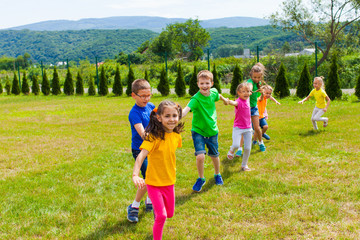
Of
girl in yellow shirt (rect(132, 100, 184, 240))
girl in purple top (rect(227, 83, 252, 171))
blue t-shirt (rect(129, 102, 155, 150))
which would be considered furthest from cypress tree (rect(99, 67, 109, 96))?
girl in yellow shirt (rect(132, 100, 184, 240))

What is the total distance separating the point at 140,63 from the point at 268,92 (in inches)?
880

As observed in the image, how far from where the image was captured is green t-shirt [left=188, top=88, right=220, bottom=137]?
181 inches

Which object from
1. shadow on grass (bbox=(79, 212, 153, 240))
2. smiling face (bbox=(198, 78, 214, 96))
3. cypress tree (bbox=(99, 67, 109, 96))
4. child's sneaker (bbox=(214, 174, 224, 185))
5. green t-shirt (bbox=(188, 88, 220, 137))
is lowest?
shadow on grass (bbox=(79, 212, 153, 240))

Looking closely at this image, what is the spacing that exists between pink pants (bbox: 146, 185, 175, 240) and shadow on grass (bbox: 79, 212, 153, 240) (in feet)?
1.48

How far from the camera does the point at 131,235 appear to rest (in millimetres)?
3545

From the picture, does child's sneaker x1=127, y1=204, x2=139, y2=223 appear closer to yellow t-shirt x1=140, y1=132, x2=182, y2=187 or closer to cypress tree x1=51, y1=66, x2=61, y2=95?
yellow t-shirt x1=140, y1=132, x2=182, y2=187

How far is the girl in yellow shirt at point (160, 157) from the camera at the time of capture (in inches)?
121

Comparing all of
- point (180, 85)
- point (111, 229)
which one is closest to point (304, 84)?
point (180, 85)

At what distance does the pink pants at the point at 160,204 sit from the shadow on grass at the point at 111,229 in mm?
452

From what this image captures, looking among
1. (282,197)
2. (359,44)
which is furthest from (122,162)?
(359,44)

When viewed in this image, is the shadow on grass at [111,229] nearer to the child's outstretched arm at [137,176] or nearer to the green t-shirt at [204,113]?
the child's outstretched arm at [137,176]

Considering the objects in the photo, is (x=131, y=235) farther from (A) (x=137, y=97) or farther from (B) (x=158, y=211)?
(A) (x=137, y=97)

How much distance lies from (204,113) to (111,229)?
199cm

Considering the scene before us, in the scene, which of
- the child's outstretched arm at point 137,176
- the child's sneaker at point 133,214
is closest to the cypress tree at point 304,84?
the child's sneaker at point 133,214
